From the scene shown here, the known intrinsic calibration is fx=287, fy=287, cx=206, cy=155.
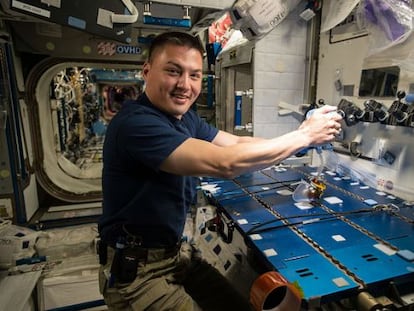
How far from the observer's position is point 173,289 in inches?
53.1

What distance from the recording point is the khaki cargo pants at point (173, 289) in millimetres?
Result: 1301

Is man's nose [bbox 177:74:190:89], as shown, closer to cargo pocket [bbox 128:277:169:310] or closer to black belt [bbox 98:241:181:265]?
black belt [bbox 98:241:181:265]

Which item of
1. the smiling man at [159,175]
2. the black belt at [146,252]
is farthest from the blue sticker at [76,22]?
the black belt at [146,252]

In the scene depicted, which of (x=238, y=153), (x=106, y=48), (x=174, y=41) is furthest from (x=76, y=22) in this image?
(x=106, y=48)

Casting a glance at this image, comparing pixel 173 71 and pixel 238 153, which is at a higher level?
pixel 173 71

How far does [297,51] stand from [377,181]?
5.14 feet

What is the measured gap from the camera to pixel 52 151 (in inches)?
142

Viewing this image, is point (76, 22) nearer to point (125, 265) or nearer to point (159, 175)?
point (159, 175)

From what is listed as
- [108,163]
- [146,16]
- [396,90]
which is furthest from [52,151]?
[396,90]

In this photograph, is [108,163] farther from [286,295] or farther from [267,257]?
[286,295]

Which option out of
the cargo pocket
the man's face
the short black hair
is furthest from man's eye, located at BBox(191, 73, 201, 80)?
the cargo pocket

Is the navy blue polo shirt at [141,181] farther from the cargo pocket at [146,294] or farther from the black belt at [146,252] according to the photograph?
the cargo pocket at [146,294]

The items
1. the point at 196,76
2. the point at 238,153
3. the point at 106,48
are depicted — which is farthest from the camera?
the point at 106,48

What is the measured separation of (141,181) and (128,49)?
2494 mm
